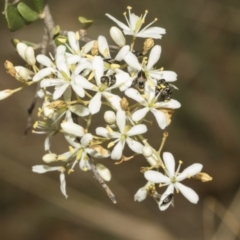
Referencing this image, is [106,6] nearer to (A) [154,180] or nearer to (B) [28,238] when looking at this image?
(B) [28,238]

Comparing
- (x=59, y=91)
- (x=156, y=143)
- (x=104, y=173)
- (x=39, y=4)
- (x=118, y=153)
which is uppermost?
(x=39, y=4)

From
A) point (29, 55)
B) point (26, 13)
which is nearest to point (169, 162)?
point (29, 55)

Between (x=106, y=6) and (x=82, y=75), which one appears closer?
(x=82, y=75)

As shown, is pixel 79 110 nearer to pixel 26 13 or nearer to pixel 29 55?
pixel 29 55

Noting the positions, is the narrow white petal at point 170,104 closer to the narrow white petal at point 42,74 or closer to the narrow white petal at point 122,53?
the narrow white petal at point 122,53

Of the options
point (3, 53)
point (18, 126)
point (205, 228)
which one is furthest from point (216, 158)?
point (3, 53)

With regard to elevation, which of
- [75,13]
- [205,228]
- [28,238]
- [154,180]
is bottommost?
[28,238]

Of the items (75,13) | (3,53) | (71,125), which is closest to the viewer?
(71,125)
